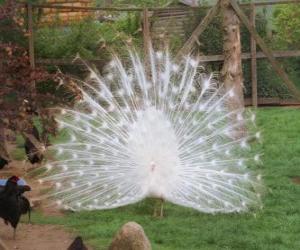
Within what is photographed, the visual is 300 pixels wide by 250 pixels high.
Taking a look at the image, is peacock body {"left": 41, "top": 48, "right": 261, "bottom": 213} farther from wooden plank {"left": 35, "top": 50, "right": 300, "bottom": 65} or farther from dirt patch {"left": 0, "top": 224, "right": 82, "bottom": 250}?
wooden plank {"left": 35, "top": 50, "right": 300, "bottom": 65}

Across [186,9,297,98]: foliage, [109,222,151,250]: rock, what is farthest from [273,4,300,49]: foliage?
[109,222,151,250]: rock

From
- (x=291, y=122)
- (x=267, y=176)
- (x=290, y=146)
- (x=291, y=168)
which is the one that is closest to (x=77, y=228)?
(x=267, y=176)

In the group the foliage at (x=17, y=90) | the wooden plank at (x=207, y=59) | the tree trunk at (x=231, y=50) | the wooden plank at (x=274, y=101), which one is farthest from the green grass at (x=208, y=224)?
the wooden plank at (x=274, y=101)

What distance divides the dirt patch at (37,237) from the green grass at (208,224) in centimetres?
18

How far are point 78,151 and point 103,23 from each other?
11.8 meters

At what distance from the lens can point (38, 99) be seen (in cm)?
778

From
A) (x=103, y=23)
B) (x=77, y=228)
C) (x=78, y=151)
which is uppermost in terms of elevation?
(x=103, y=23)

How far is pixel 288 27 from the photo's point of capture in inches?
789

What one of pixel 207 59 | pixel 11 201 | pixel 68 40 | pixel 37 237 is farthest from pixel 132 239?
pixel 68 40

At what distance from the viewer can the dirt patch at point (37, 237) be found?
304 inches

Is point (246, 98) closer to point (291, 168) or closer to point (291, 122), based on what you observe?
point (291, 122)

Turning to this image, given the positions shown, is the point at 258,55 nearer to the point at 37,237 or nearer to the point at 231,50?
the point at 231,50

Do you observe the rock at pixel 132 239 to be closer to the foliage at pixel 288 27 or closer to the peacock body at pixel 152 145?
the peacock body at pixel 152 145

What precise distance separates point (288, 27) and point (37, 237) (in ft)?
44.7
